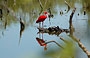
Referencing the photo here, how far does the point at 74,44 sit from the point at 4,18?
532 cm

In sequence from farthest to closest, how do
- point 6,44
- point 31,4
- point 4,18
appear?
point 31,4
point 4,18
point 6,44

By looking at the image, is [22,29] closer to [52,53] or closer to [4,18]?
[4,18]

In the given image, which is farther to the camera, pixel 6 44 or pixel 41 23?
pixel 41 23

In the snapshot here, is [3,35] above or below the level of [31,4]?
below

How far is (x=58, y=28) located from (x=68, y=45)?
132 inches

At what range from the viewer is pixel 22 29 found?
16.3ft

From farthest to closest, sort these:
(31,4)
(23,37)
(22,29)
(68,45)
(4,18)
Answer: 1. (31,4)
2. (4,18)
3. (22,29)
4. (23,37)
5. (68,45)

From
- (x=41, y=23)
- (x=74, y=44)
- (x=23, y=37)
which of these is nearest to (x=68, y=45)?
(x=74, y=44)

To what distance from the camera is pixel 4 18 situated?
6480 millimetres

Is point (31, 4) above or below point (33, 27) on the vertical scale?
above

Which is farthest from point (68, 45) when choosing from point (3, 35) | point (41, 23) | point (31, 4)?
point (31, 4)

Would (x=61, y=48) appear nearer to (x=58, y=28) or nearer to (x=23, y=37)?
(x=23, y=37)

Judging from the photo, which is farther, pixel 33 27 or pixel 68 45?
pixel 33 27

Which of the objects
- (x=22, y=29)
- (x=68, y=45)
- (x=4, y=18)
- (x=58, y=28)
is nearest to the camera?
(x=68, y=45)
